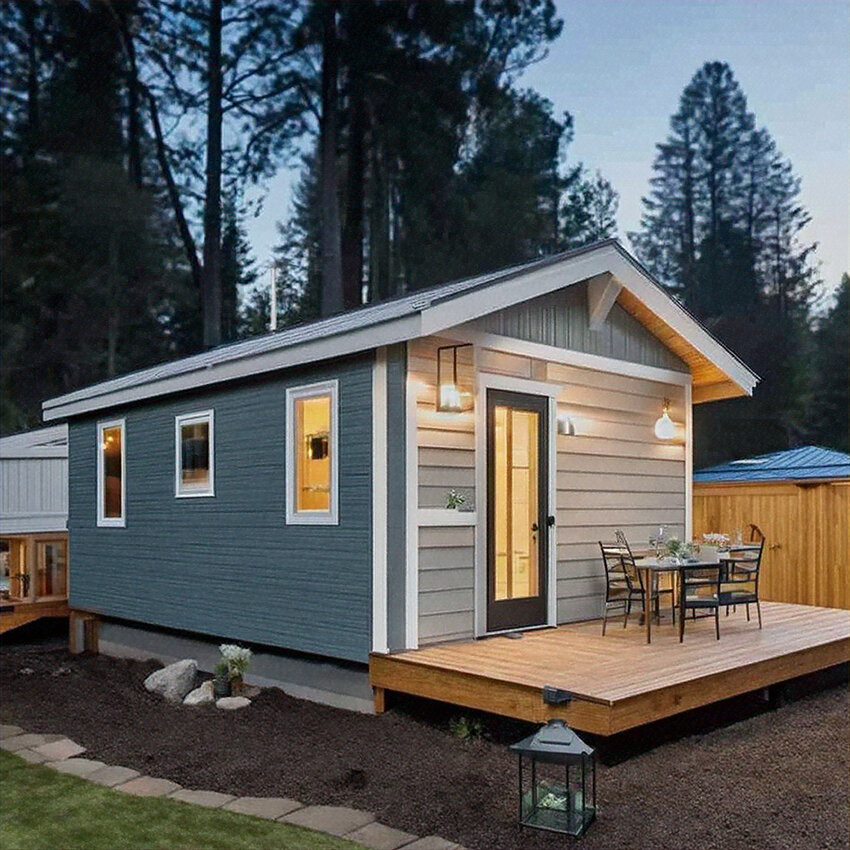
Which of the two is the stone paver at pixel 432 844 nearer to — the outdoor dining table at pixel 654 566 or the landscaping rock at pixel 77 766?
the landscaping rock at pixel 77 766

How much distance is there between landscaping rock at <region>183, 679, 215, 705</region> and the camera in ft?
22.1

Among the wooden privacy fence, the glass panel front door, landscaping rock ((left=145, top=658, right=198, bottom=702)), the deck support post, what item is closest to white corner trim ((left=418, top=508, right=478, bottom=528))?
Answer: the glass panel front door

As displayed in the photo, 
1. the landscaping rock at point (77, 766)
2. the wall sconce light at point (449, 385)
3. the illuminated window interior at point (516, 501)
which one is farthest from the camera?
the illuminated window interior at point (516, 501)

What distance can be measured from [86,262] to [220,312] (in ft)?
8.77

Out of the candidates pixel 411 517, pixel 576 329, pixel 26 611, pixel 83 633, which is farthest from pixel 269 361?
pixel 26 611

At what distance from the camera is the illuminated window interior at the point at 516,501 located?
22.0 ft

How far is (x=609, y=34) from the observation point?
18.5m

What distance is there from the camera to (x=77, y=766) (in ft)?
18.3

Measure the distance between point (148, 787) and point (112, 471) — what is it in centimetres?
486

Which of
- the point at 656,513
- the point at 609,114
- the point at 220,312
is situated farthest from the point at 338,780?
the point at 609,114

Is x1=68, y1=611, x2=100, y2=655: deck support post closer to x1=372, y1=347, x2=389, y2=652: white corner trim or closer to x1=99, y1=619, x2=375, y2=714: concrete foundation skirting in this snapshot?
x1=99, y1=619, x2=375, y2=714: concrete foundation skirting

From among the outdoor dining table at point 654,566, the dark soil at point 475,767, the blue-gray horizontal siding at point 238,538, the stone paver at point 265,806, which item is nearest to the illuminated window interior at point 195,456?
the blue-gray horizontal siding at point 238,538

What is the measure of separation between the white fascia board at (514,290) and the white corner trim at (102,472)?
4472 millimetres

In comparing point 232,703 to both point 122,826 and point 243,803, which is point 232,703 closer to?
point 243,803
